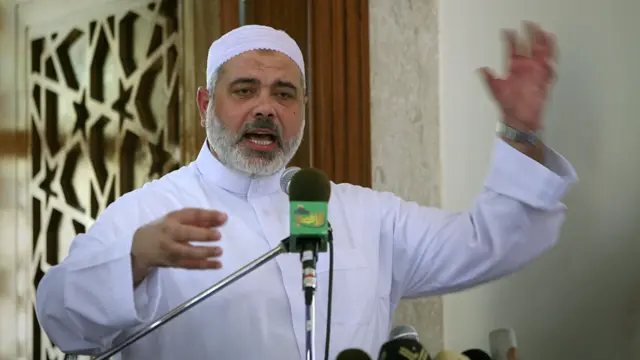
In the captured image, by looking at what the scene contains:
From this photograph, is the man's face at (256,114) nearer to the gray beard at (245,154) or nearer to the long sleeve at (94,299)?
the gray beard at (245,154)

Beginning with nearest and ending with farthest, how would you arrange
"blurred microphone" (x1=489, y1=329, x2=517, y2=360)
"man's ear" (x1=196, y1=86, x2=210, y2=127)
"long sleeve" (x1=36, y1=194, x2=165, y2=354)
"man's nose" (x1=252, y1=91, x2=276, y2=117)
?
1. "long sleeve" (x1=36, y1=194, x2=165, y2=354)
2. "blurred microphone" (x1=489, y1=329, x2=517, y2=360)
3. "man's nose" (x1=252, y1=91, x2=276, y2=117)
4. "man's ear" (x1=196, y1=86, x2=210, y2=127)

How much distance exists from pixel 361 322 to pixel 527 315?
576 millimetres

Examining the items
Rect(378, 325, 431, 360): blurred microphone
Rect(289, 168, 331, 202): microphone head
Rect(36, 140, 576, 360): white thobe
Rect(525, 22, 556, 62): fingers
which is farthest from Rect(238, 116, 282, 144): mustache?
Rect(378, 325, 431, 360): blurred microphone

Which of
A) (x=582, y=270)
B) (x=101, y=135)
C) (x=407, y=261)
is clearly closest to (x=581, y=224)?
(x=582, y=270)

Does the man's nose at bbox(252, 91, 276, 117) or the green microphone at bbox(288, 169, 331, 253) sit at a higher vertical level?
the man's nose at bbox(252, 91, 276, 117)

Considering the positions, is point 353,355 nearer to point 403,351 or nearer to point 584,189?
point 403,351

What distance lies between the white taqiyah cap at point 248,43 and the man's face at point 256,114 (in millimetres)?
16

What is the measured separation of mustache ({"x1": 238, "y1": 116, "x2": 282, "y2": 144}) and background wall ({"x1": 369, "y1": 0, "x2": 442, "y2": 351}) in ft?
2.16

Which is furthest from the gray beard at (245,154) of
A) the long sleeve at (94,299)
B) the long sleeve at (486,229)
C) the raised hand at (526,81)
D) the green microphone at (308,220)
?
the green microphone at (308,220)

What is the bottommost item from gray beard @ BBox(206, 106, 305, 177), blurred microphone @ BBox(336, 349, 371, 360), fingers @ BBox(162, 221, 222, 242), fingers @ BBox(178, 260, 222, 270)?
blurred microphone @ BBox(336, 349, 371, 360)

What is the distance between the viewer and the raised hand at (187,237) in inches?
44.0

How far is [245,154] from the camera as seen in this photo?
1.76 metres

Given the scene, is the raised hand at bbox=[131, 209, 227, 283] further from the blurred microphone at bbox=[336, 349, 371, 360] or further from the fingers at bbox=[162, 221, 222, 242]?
the blurred microphone at bbox=[336, 349, 371, 360]

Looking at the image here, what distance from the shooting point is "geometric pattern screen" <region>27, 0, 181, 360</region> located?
265 centimetres
